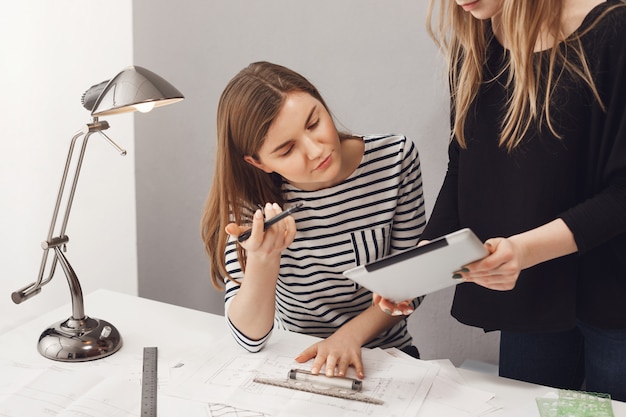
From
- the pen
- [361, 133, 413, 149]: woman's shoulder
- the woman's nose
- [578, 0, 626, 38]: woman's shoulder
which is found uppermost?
[578, 0, 626, 38]: woman's shoulder

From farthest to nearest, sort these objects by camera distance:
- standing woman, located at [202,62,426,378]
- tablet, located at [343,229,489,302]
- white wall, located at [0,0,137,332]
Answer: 1. white wall, located at [0,0,137,332]
2. standing woman, located at [202,62,426,378]
3. tablet, located at [343,229,489,302]

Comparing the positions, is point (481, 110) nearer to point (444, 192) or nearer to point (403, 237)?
point (444, 192)

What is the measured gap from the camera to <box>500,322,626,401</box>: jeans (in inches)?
44.5

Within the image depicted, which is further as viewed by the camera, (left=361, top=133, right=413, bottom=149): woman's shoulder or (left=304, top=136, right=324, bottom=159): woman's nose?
(left=361, top=133, right=413, bottom=149): woman's shoulder

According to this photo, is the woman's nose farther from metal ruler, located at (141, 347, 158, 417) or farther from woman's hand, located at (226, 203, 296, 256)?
metal ruler, located at (141, 347, 158, 417)

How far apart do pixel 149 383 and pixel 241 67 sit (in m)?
1.01

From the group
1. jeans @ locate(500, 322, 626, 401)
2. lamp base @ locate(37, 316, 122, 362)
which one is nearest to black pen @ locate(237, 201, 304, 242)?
lamp base @ locate(37, 316, 122, 362)

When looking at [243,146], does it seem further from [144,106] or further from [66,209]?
[66,209]

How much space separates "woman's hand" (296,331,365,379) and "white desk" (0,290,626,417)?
0.16ft

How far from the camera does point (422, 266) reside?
36.0 inches

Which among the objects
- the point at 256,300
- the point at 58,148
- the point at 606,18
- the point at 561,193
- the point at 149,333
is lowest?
the point at 149,333

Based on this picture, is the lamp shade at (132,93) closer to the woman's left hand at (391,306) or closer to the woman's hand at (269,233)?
the woman's hand at (269,233)

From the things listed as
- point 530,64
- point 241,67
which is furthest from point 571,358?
point 241,67

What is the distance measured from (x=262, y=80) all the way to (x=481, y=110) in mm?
388
